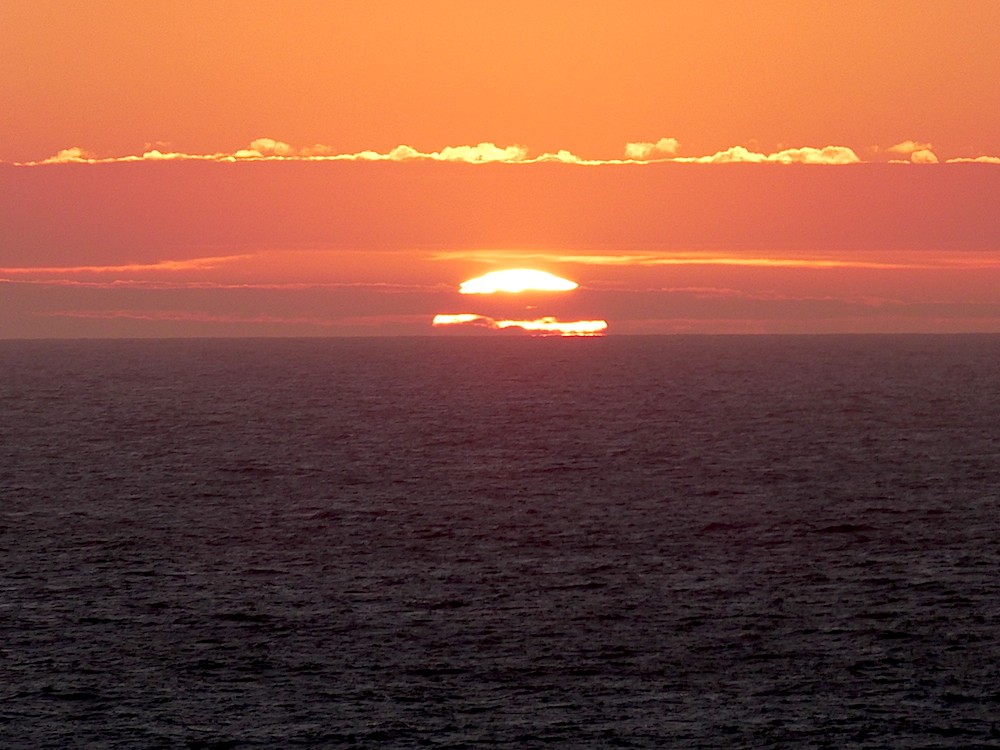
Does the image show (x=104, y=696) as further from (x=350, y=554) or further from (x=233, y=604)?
(x=350, y=554)

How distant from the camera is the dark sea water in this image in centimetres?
5050

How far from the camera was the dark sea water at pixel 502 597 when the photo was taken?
166 ft

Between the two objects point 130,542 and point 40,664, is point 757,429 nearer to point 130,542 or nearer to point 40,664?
point 130,542

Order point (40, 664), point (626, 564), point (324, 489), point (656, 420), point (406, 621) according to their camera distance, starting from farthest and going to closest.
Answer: point (656, 420), point (324, 489), point (626, 564), point (406, 621), point (40, 664)

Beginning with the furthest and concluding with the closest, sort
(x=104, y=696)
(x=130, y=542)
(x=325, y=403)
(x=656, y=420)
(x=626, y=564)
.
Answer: (x=325, y=403), (x=656, y=420), (x=130, y=542), (x=626, y=564), (x=104, y=696)

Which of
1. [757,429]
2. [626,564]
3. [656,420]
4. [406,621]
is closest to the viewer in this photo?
[406,621]

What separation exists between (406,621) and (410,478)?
50.3m

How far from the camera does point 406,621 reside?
2509 inches

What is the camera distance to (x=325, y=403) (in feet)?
651

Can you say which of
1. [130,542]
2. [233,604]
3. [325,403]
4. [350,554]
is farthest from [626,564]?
[325,403]

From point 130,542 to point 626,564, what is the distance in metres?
29.9

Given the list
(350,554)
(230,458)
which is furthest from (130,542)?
(230,458)

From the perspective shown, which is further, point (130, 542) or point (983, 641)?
point (130, 542)

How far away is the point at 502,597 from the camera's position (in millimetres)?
68562
